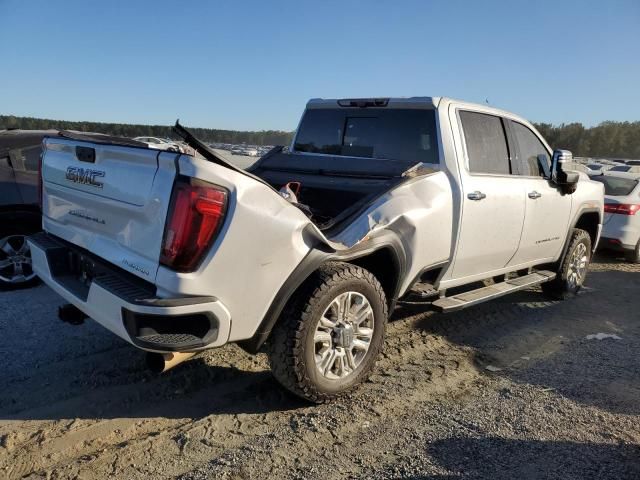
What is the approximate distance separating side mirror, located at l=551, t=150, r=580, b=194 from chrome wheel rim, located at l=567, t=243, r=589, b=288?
1178mm

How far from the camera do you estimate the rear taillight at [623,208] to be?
8750mm

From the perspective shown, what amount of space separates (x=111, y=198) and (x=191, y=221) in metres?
0.71

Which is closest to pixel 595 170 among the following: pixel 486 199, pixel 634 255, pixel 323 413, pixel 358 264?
pixel 634 255

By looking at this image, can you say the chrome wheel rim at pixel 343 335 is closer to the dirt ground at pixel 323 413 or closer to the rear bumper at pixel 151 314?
the dirt ground at pixel 323 413

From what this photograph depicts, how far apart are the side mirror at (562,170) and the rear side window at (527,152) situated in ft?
0.41

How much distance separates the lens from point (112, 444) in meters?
2.91

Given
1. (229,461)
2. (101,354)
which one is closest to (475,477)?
(229,461)

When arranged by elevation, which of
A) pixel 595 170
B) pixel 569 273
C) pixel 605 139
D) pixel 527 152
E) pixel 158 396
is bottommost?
pixel 158 396

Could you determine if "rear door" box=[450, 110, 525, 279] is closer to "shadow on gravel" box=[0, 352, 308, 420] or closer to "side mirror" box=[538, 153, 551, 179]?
"side mirror" box=[538, 153, 551, 179]

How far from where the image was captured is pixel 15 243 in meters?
5.70

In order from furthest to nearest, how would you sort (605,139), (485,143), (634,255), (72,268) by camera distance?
(605,139) → (634,255) → (485,143) → (72,268)

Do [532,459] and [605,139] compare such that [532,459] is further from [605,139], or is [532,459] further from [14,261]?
[605,139]

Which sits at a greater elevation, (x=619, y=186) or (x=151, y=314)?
(x=619, y=186)

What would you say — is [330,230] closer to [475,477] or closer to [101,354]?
[475,477]
